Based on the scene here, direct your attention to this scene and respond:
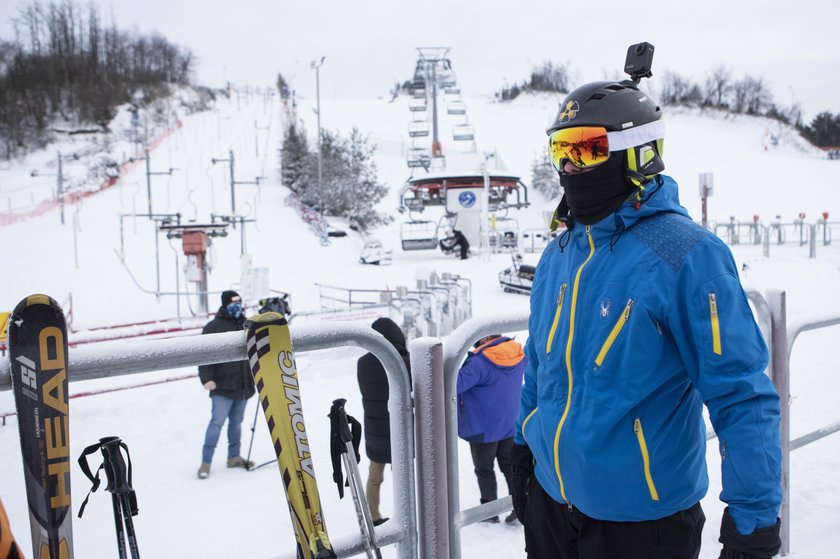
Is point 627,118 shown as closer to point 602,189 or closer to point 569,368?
point 602,189

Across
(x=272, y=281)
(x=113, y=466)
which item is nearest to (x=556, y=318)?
(x=113, y=466)

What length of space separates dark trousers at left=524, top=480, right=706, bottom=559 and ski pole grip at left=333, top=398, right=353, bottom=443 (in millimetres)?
725

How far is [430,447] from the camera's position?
7.43ft

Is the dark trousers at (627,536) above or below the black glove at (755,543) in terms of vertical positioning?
below

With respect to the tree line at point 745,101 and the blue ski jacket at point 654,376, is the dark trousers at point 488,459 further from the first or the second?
the tree line at point 745,101

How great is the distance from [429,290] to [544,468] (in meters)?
11.2

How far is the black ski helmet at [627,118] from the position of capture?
2.01 meters

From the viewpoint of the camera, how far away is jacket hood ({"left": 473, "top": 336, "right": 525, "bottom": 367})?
4570mm

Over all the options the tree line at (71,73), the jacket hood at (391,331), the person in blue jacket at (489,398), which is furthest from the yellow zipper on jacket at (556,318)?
the tree line at (71,73)

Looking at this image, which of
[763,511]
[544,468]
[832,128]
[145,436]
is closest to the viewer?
[763,511]

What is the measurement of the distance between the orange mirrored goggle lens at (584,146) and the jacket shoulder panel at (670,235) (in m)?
0.25

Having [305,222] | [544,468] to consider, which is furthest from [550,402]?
[305,222]

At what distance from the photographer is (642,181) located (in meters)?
2.00

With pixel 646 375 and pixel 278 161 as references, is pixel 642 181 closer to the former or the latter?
pixel 646 375
